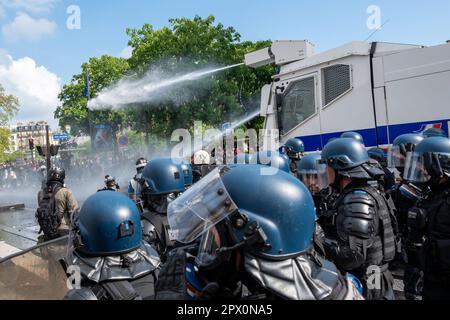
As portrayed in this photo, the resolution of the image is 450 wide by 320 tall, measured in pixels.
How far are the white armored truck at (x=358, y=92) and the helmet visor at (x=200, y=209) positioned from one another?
551 cm

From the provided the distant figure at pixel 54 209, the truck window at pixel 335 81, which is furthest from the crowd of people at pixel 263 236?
the truck window at pixel 335 81

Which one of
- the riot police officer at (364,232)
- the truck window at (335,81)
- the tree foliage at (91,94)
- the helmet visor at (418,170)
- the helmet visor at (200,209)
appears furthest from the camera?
the tree foliage at (91,94)

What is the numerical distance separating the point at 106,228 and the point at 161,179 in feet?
4.96

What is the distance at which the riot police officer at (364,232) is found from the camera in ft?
7.84

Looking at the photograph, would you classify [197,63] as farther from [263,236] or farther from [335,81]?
[263,236]

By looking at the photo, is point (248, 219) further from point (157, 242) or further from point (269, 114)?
point (269, 114)

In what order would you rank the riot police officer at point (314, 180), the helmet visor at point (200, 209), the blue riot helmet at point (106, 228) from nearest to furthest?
the helmet visor at point (200, 209)
the blue riot helmet at point (106, 228)
the riot police officer at point (314, 180)

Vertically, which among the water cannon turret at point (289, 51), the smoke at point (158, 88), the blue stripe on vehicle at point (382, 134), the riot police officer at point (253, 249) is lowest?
the riot police officer at point (253, 249)

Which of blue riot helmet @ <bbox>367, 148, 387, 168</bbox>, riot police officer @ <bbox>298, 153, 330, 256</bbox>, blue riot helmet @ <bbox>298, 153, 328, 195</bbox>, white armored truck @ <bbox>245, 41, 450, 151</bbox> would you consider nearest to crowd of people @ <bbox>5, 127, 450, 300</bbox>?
riot police officer @ <bbox>298, 153, 330, 256</bbox>

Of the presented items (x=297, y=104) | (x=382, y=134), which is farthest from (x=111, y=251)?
(x=297, y=104)

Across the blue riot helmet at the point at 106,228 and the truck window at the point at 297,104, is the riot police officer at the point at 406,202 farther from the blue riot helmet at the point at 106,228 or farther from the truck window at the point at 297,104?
the truck window at the point at 297,104

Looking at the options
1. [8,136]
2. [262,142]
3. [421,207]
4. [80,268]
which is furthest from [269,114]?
[8,136]

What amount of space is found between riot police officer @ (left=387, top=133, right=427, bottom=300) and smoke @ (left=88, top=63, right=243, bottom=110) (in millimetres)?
13238

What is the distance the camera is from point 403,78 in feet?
20.9
